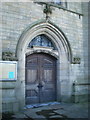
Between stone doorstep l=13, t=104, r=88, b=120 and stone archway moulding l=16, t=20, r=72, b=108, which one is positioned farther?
stone archway moulding l=16, t=20, r=72, b=108

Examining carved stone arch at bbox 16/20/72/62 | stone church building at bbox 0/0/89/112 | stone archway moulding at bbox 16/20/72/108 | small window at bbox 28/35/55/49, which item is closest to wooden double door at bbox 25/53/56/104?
stone church building at bbox 0/0/89/112

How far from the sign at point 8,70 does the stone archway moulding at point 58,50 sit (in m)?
0.31

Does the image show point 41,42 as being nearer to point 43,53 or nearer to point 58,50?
point 43,53

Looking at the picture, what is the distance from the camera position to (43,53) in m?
6.80

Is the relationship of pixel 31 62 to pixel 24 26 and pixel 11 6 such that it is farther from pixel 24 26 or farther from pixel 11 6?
pixel 11 6

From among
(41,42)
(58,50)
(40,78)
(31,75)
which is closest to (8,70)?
(31,75)

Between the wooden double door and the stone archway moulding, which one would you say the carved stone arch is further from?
the wooden double door

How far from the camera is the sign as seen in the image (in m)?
5.44

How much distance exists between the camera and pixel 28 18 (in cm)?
615

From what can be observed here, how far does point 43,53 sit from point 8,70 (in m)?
1.83

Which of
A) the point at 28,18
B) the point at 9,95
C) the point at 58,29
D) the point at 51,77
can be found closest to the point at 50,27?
the point at 58,29

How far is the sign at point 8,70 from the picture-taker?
17.9ft

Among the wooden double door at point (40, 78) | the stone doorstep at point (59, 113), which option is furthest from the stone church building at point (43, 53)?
the stone doorstep at point (59, 113)

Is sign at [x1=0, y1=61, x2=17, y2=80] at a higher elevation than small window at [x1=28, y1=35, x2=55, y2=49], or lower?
lower
